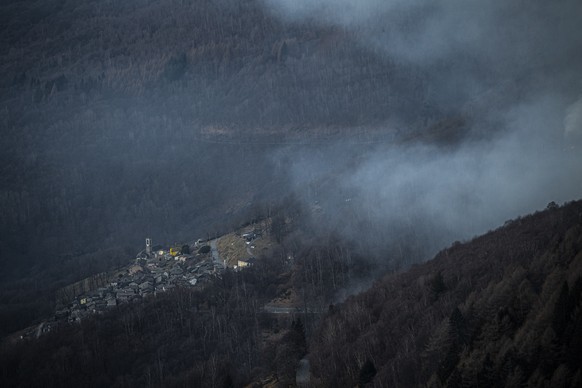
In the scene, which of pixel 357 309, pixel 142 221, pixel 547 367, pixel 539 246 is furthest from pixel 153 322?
pixel 142 221

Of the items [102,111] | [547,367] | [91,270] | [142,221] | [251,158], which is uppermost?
[102,111]

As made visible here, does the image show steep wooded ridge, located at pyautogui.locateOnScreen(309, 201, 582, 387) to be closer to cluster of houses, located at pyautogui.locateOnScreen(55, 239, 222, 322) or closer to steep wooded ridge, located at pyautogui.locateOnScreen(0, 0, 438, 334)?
cluster of houses, located at pyautogui.locateOnScreen(55, 239, 222, 322)

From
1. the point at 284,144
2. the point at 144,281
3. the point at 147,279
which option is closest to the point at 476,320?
the point at 144,281

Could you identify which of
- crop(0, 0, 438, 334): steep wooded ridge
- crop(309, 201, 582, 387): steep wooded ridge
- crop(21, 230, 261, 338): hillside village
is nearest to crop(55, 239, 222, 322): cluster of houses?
crop(21, 230, 261, 338): hillside village

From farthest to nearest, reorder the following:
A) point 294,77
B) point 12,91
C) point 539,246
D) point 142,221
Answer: point 12,91 → point 294,77 → point 142,221 → point 539,246

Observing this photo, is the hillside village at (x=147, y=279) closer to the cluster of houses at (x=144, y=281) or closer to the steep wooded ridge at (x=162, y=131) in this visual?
the cluster of houses at (x=144, y=281)

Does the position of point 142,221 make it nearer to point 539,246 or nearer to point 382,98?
point 382,98
